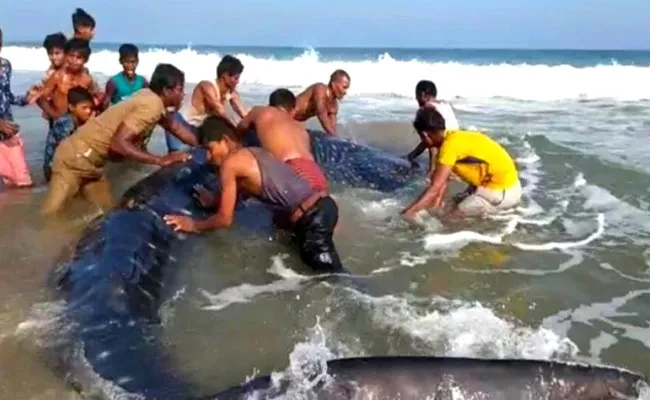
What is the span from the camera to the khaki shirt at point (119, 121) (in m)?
7.20

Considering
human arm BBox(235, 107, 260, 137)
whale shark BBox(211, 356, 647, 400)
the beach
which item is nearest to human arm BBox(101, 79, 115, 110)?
the beach

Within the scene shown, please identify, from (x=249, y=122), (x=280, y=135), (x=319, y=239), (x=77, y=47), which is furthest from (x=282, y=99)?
(x=77, y=47)

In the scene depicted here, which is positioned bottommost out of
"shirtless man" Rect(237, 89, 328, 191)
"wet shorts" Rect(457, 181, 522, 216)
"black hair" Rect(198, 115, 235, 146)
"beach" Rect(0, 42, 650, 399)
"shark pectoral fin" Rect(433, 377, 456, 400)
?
"beach" Rect(0, 42, 650, 399)

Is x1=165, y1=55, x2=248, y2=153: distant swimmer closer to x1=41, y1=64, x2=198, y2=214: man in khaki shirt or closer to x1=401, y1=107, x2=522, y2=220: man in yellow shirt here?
x1=41, y1=64, x2=198, y2=214: man in khaki shirt

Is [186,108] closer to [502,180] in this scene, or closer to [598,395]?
[502,180]

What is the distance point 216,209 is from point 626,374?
4288 millimetres

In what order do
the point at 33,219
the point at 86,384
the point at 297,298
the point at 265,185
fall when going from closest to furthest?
the point at 86,384, the point at 297,298, the point at 265,185, the point at 33,219

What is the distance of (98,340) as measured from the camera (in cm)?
421

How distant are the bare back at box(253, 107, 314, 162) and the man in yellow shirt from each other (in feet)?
3.70

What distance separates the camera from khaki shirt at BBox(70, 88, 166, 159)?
720 centimetres

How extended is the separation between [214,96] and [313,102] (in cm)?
146

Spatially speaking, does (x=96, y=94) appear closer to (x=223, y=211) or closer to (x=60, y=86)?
(x=60, y=86)

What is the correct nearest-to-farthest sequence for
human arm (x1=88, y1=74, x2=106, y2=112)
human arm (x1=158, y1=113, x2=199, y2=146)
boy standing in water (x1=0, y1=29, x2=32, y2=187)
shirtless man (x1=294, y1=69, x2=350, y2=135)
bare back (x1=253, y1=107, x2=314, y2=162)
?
bare back (x1=253, y1=107, x2=314, y2=162) → boy standing in water (x1=0, y1=29, x2=32, y2=187) → human arm (x1=158, y1=113, x2=199, y2=146) → human arm (x1=88, y1=74, x2=106, y2=112) → shirtless man (x1=294, y1=69, x2=350, y2=135)

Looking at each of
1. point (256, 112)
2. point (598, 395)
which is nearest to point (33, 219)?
point (256, 112)
